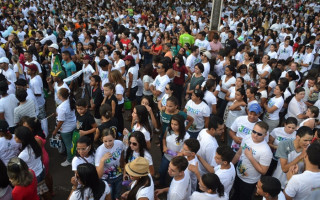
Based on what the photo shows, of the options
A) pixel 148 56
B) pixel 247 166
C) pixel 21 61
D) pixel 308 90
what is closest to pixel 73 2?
pixel 148 56

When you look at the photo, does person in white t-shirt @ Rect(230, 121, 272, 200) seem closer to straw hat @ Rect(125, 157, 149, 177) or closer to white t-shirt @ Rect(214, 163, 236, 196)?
white t-shirt @ Rect(214, 163, 236, 196)

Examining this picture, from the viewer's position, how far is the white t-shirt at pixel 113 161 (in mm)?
3570

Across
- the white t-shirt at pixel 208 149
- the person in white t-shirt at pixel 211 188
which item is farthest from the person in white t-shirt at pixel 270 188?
the white t-shirt at pixel 208 149

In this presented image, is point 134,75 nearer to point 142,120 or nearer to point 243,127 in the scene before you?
point 142,120

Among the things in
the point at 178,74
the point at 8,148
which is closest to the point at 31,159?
the point at 8,148

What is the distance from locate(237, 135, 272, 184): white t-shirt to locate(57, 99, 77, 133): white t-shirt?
2880 mm

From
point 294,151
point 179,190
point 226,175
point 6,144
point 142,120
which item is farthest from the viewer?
point 142,120

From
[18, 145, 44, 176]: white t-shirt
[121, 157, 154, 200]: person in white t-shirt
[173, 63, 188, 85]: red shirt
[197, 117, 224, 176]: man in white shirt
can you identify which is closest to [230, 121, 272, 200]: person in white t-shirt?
[197, 117, 224, 176]: man in white shirt

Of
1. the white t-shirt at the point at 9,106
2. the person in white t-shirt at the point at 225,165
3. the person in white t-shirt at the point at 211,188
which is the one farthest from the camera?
the white t-shirt at the point at 9,106

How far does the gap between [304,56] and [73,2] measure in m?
14.6

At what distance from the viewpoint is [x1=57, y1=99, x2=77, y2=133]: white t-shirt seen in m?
4.60

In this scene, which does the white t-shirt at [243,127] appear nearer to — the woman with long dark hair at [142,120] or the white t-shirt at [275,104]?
the white t-shirt at [275,104]

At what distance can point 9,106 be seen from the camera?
4.81 m

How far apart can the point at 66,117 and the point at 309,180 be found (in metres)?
3.75
